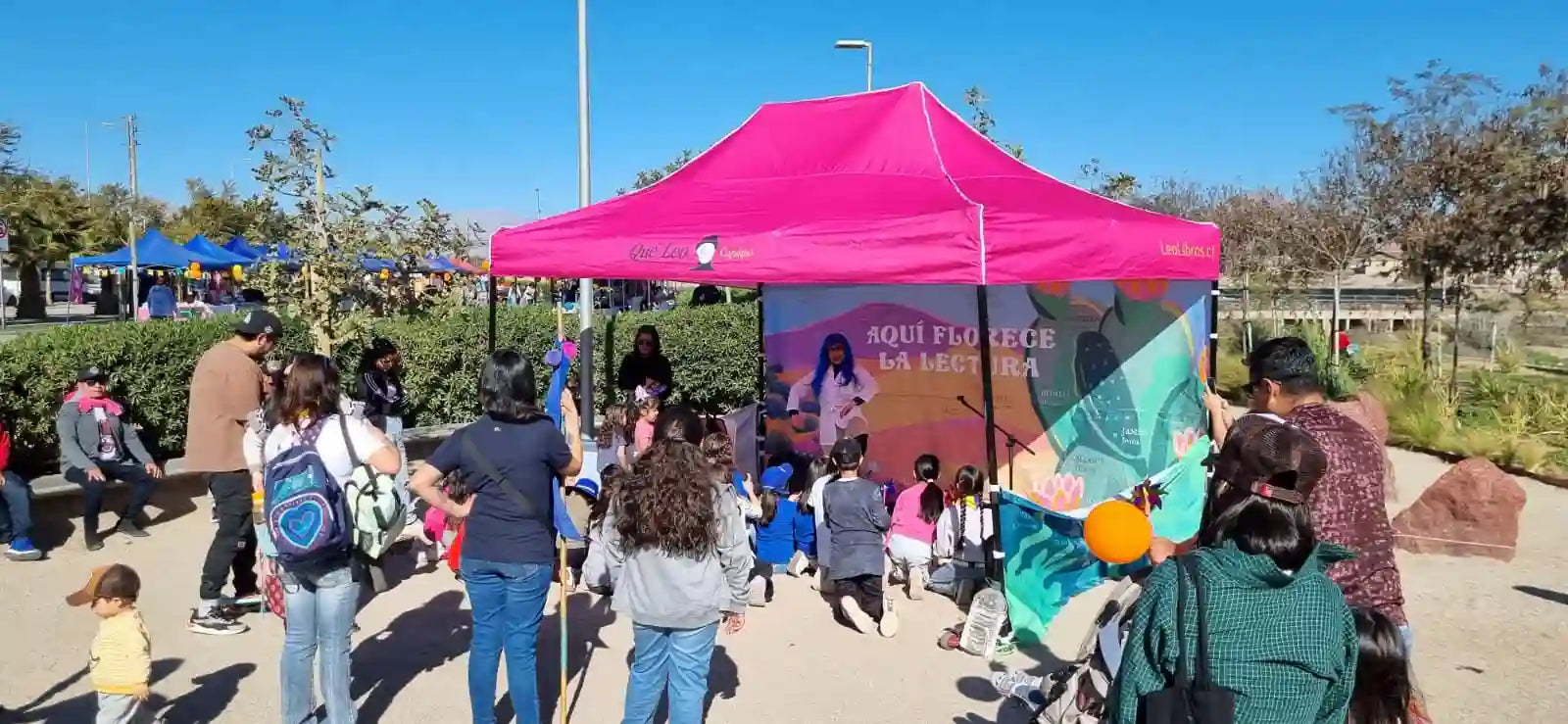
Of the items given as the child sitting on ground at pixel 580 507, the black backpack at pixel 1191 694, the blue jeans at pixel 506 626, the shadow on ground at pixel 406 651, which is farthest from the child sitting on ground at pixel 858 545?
the black backpack at pixel 1191 694

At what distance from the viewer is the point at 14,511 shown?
6676mm

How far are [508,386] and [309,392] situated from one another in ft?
2.63

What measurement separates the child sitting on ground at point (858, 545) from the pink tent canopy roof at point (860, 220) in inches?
48.7

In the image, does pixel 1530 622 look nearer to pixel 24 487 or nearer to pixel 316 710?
pixel 316 710

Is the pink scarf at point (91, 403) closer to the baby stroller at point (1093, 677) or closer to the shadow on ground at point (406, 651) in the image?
the shadow on ground at point (406, 651)

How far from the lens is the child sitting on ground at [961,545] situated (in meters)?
6.21

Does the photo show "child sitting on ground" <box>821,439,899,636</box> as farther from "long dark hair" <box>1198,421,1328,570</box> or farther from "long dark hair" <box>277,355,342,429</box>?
"long dark hair" <box>1198,421,1328,570</box>

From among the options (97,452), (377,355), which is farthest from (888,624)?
(97,452)

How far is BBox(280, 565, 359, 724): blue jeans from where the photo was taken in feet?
12.6

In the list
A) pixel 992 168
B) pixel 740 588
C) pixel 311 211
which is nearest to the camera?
pixel 740 588

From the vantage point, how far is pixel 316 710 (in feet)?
13.9

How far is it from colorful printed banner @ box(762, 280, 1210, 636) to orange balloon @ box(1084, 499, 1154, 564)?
153 inches

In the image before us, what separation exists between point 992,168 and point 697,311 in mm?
6892

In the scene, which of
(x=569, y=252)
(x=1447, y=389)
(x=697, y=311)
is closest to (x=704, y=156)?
(x=569, y=252)
